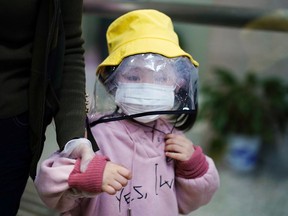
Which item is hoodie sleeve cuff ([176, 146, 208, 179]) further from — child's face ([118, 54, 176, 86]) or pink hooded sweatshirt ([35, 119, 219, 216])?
child's face ([118, 54, 176, 86])

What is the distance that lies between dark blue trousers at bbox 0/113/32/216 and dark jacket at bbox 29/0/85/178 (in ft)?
0.07

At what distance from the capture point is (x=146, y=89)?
4.26 feet

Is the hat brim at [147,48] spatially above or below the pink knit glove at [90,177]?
above

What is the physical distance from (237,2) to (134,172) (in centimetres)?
274

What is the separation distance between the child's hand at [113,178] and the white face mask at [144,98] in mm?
240

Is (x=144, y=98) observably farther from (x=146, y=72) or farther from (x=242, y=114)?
(x=242, y=114)

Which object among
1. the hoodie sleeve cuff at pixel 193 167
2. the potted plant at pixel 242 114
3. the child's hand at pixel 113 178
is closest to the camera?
the child's hand at pixel 113 178

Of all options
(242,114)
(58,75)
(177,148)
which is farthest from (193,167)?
(242,114)

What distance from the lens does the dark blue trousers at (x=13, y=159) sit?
46.0 inches

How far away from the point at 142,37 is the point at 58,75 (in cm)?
27

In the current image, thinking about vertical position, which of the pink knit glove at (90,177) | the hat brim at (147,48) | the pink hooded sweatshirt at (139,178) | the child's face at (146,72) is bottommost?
the pink hooded sweatshirt at (139,178)

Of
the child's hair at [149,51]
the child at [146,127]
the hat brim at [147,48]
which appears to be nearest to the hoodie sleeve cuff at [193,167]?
the child at [146,127]

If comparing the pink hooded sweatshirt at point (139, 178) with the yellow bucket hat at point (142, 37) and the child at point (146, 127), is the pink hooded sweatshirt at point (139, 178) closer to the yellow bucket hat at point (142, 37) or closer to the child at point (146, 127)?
the child at point (146, 127)

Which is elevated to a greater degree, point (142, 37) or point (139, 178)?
point (142, 37)
